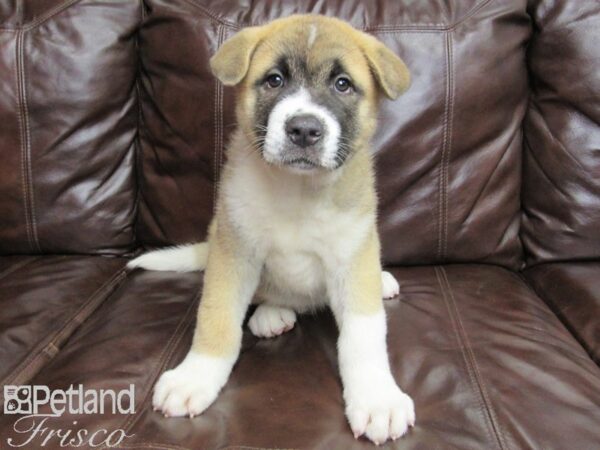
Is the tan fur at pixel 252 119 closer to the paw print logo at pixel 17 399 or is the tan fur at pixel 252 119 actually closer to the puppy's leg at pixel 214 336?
the puppy's leg at pixel 214 336

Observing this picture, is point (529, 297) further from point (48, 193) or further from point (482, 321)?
point (48, 193)

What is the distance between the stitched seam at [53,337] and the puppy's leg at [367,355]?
28.6 inches

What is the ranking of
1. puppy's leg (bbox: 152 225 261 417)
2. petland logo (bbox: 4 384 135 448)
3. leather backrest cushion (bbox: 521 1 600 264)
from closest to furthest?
1. petland logo (bbox: 4 384 135 448)
2. puppy's leg (bbox: 152 225 261 417)
3. leather backrest cushion (bbox: 521 1 600 264)

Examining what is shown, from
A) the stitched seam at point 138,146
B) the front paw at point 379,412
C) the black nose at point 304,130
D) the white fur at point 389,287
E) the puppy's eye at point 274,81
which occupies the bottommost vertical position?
the white fur at point 389,287

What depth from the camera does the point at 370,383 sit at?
126 centimetres

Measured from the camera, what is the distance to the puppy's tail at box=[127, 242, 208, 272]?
6.15 feet

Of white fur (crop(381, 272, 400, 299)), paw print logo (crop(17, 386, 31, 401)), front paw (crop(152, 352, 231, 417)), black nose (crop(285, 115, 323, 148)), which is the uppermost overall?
black nose (crop(285, 115, 323, 148))

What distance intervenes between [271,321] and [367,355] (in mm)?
323

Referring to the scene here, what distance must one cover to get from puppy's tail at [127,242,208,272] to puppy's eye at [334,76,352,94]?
0.76 m

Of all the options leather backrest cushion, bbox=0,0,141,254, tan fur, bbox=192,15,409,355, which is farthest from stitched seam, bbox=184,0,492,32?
tan fur, bbox=192,15,409,355

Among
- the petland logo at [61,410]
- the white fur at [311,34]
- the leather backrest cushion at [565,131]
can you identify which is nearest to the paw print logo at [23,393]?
the petland logo at [61,410]

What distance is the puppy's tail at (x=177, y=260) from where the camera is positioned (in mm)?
1876

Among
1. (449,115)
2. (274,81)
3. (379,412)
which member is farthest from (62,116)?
(379,412)

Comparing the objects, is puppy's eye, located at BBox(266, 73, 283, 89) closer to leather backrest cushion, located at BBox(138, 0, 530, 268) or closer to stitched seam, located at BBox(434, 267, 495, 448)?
leather backrest cushion, located at BBox(138, 0, 530, 268)
